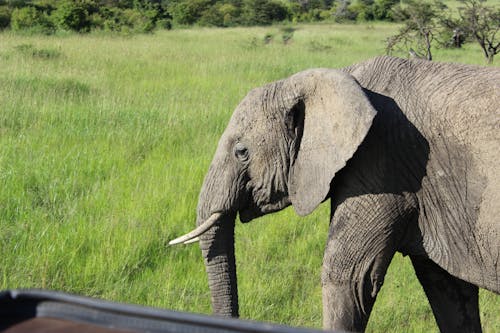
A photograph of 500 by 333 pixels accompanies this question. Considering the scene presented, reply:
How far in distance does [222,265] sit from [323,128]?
740 mm

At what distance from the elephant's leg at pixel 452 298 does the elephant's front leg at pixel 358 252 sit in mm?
497

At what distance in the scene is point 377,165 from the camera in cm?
259

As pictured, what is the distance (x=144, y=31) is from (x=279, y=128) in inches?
871

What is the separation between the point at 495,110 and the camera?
2.49 metres

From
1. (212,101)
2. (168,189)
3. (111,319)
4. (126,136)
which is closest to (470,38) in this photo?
(212,101)

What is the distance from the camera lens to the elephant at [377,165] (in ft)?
8.31

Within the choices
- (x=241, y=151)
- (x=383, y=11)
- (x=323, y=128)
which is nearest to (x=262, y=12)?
(x=383, y=11)

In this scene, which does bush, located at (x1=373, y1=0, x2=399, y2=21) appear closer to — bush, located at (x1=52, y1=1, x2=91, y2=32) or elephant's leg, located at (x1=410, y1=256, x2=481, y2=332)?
bush, located at (x1=52, y1=1, x2=91, y2=32)

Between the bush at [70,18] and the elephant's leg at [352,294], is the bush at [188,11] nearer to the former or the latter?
the bush at [70,18]

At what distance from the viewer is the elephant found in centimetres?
253

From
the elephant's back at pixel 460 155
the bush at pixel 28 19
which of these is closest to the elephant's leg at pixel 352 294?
the elephant's back at pixel 460 155

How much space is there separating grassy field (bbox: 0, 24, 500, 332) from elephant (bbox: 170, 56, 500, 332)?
1.09 metres

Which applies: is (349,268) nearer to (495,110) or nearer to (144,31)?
(495,110)

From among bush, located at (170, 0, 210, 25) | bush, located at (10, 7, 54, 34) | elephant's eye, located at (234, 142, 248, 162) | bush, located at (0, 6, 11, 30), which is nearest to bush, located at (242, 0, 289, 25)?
bush, located at (170, 0, 210, 25)
